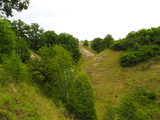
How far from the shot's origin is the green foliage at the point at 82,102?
9.32 m

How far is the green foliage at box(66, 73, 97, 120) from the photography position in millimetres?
9325

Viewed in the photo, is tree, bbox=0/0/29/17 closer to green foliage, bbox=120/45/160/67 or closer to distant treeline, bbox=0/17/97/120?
distant treeline, bbox=0/17/97/120

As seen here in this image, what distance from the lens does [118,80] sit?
25.6 metres

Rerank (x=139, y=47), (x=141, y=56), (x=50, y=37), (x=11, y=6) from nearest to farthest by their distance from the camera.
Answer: (x=11, y=6)
(x=141, y=56)
(x=139, y=47)
(x=50, y=37)

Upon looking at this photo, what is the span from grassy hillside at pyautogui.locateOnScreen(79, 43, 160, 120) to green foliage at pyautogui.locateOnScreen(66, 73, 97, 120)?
7227mm

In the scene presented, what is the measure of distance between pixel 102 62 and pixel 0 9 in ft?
111

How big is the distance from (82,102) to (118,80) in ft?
62.9

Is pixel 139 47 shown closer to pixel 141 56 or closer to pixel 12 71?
pixel 141 56

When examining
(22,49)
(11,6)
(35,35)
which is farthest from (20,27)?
(11,6)

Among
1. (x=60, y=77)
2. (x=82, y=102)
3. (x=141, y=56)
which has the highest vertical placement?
(x=60, y=77)

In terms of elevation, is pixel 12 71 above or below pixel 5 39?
below

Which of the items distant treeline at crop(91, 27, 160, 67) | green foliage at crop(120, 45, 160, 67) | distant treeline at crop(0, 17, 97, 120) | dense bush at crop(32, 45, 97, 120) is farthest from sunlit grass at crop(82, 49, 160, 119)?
distant treeline at crop(0, 17, 97, 120)

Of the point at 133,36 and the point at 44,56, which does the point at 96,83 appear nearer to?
the point at 44,56

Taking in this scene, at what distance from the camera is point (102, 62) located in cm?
3691
